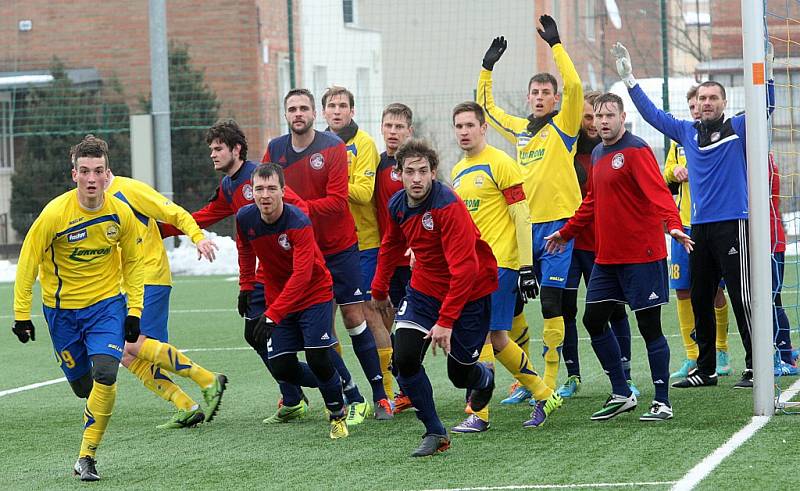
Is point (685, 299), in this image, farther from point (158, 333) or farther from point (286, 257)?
point (158, 333)

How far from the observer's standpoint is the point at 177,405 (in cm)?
816

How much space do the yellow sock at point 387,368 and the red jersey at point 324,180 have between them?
0.85m

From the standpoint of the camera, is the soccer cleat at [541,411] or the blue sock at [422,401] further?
the soccer cleat at [541,411]

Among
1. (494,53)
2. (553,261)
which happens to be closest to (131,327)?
(553,261)

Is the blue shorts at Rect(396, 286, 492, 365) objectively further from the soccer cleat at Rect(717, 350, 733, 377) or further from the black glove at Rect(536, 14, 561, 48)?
the soccer cleat at Rect(717, 350, 733, 377)

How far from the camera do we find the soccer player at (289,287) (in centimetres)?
731

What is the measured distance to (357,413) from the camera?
8.05 m

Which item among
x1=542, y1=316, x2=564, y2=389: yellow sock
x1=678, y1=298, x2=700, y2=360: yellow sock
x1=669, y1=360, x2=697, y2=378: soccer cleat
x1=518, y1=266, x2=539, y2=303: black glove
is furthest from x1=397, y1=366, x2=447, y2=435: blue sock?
x1=678, y1=298, x2=700, y2=360: yellow sock

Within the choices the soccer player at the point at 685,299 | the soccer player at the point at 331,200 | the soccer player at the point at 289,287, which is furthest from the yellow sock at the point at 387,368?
the soccer player at the point at 685,299

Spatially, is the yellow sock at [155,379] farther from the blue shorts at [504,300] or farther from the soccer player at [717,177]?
the soccer player at [717,177]

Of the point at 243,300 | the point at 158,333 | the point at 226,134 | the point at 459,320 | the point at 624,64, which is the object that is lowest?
the point at 158,333

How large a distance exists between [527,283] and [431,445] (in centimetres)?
123

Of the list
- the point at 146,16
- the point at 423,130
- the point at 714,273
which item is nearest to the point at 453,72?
the point at 423,130

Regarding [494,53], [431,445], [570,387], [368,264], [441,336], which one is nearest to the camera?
[441,336]
